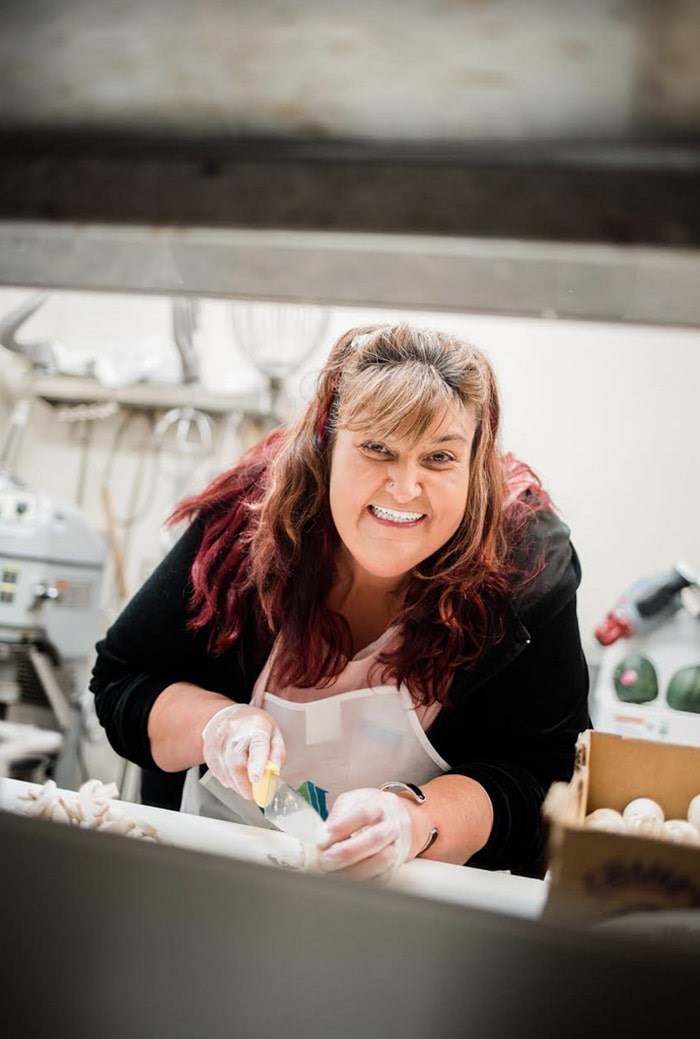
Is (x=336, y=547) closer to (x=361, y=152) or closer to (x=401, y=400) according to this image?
(x=401, y=400)

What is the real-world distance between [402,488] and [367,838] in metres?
0.48

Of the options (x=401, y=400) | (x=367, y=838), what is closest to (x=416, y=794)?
(x=367, y=838)

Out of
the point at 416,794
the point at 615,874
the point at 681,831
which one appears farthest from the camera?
the point at 416,794

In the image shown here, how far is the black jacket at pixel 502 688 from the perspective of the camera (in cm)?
123

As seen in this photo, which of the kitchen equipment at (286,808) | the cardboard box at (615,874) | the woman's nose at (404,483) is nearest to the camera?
the cardboard box at (615,874)

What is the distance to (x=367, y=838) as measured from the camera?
38.4 inches

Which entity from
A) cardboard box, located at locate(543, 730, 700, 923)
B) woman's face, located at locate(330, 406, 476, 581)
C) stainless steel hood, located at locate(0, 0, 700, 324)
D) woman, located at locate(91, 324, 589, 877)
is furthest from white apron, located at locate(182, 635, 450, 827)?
stainless steel hood, located at locate(0, 0, 700, 324)

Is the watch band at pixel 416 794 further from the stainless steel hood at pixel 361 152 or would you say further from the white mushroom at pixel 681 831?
the stainless steel hood at pixel 361 152

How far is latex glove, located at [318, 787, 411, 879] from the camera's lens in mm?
974

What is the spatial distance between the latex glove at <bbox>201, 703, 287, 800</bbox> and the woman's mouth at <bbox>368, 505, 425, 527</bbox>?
343 mm

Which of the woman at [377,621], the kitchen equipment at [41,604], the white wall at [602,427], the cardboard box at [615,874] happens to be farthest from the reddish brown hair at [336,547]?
the white wall at [602,427]

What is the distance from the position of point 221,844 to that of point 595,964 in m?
0.75

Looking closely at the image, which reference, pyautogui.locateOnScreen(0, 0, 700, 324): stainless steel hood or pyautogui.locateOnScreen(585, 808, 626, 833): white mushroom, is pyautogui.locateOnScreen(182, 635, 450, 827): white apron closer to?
pyautogui.locateOnScreen(585, 808, 626, 833): white mushroom

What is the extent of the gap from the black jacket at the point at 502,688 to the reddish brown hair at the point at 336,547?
0.03 metres
